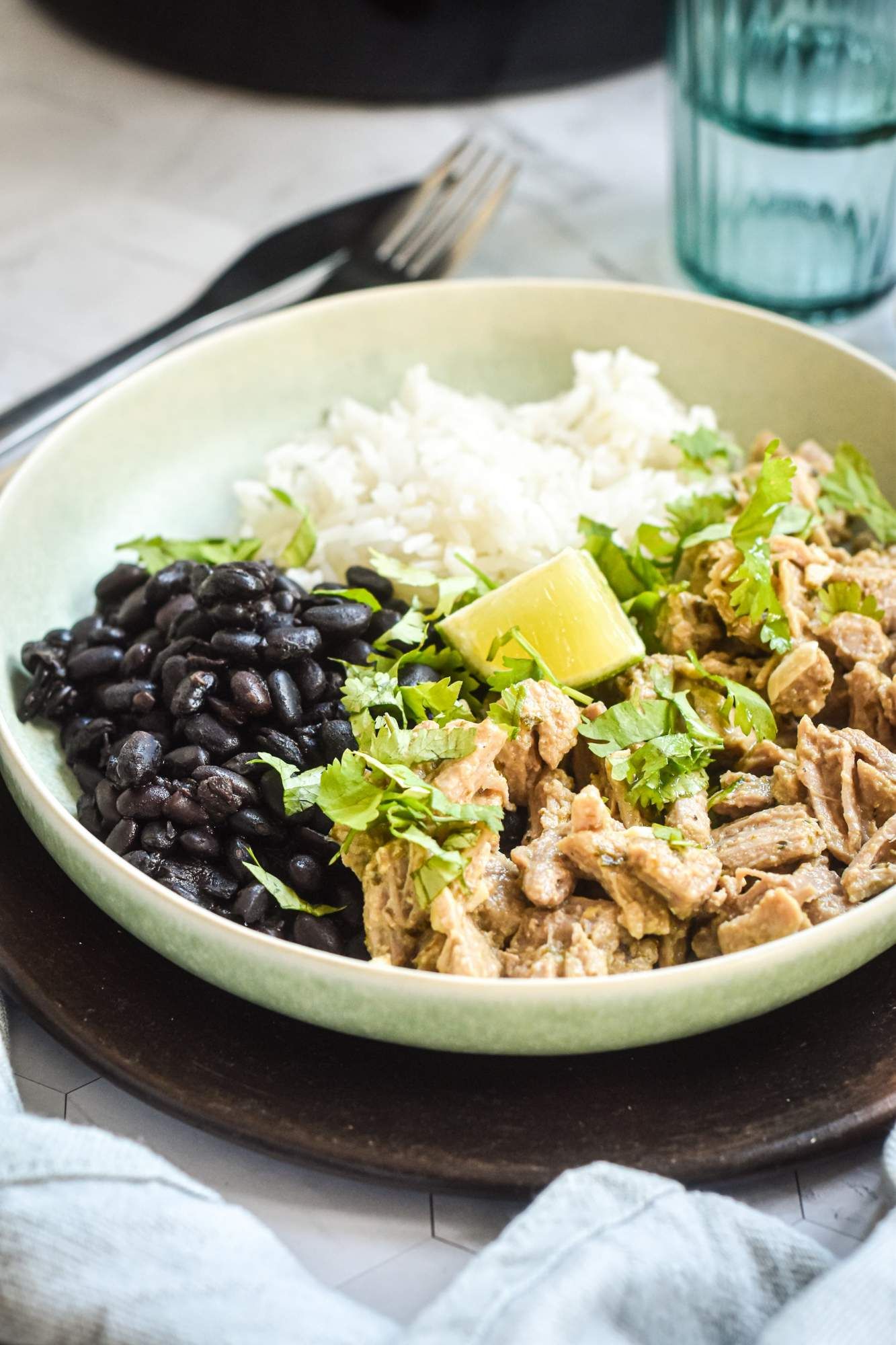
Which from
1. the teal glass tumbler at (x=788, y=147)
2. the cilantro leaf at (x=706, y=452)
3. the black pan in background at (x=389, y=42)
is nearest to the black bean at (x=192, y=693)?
the cilantro leaf at (x=706, y=452)

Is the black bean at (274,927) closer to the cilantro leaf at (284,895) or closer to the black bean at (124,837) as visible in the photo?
the cilantro leaf at (284,895)

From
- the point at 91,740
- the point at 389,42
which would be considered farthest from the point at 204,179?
the point at 91,740

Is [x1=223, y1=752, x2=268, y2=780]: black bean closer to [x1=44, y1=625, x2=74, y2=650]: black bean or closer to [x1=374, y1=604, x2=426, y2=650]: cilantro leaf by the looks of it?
[x1=374, y1=604, x2=426, y2=650]: cilantro leaf

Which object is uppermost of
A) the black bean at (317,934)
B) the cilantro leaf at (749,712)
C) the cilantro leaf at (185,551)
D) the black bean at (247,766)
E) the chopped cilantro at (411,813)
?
the chopped cilantro at (411,813)

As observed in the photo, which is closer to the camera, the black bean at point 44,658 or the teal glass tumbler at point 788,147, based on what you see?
the black bean at point 44,658

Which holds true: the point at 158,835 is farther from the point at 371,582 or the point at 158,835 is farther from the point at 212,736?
the point at 371,582

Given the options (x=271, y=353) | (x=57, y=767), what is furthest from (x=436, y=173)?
(x=57, y=767)
